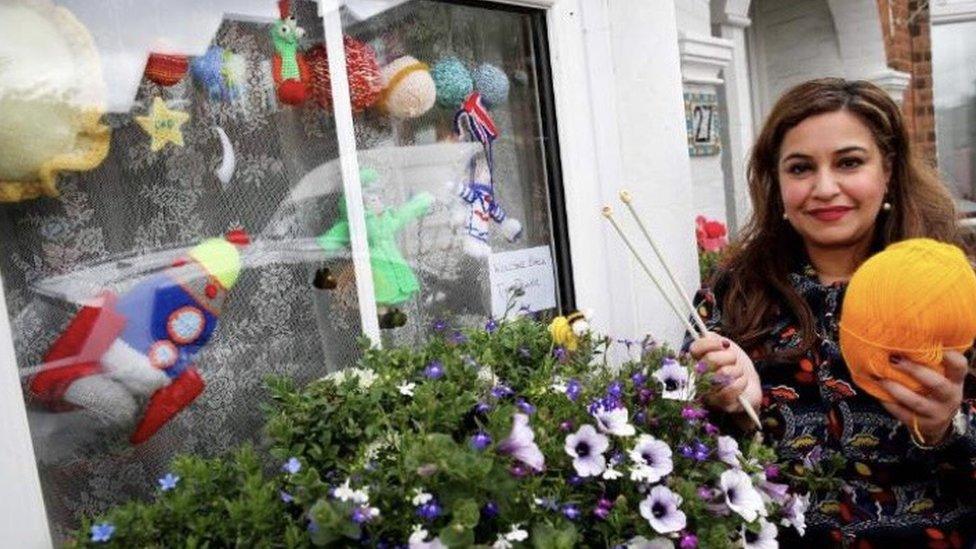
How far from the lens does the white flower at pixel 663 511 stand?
873 mm

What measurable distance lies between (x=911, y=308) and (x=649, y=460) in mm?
442

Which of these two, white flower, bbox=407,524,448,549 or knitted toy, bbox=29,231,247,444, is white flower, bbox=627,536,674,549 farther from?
knitted toy, bbox=29,231,247,444

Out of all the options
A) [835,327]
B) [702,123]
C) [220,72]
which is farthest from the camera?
[702,123]

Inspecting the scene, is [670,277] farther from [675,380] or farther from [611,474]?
[611,474]

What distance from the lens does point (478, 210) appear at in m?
1.70

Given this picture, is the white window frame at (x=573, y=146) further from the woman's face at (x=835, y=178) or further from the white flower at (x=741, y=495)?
the white flower at (x=741, y=495)

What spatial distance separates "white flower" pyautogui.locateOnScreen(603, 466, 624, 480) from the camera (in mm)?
897

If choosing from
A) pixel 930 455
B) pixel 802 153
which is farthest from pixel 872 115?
pixel 930 455

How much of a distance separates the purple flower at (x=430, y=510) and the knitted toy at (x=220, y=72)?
0.84m

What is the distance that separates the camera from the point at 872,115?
141cm

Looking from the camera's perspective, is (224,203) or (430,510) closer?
(430,510)

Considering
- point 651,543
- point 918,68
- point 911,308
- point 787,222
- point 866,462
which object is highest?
point 918,68

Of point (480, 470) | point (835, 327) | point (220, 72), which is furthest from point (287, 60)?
point (835, 327)

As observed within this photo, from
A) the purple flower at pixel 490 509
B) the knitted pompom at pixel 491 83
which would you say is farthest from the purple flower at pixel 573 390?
the knitted pompom at pixel 491 83
